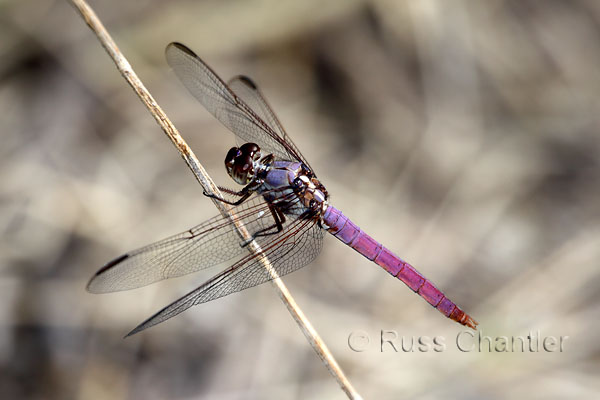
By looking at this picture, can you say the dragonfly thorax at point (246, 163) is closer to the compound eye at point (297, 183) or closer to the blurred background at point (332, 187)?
the compound eye at point (297, 183)

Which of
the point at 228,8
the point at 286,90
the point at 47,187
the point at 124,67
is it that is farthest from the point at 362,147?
the point at 124,67

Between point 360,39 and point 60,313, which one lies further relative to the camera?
point 360,39

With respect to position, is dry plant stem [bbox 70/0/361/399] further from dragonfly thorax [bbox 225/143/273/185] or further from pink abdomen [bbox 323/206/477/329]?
pink abdomen [bbox 323/206/477/329]

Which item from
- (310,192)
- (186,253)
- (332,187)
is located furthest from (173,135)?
(332,187)

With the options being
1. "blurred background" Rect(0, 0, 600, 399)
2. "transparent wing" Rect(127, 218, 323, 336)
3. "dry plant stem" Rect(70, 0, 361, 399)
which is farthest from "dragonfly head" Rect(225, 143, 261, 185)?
"blurred background" Rect(0, 0, 600, 399)

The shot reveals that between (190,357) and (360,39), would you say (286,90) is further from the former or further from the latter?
(190,357)

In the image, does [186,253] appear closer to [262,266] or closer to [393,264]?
[262,266]
